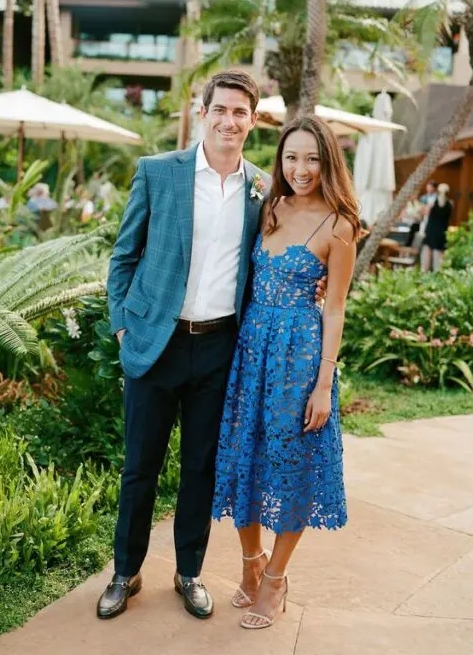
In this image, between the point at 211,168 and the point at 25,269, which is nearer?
the point at 211,168

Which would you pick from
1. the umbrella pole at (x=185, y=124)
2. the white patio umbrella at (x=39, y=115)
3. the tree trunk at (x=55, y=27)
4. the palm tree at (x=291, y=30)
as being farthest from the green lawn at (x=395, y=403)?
the tree trunk at (x=55, y=27)

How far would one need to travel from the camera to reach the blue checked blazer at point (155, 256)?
2875mm

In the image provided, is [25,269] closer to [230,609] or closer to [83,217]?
[230,609]

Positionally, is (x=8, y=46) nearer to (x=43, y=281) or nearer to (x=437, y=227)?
(x=437, y=227)

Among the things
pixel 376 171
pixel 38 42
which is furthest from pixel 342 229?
pixel 38 42

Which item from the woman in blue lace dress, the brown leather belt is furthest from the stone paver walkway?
the brown leather belt

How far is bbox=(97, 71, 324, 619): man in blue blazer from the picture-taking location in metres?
2.88

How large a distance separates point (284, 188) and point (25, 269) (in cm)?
274

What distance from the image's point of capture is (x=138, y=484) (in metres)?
3.03

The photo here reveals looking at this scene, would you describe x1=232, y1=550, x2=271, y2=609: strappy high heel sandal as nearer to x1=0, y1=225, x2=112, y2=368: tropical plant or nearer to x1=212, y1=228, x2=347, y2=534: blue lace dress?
x1=212, y1=228, x2=347, y2=534: blue lace dress

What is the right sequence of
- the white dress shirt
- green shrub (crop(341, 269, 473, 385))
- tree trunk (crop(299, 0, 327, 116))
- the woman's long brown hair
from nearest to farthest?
the woman's long brown hair → the white dress shirt → green shrub (crop(341, 269, 473, 385)) → tree trunk (crop(299, 0, 327, 116))

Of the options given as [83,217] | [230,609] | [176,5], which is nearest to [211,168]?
[230,609]

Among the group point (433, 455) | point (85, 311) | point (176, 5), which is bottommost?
point (433, 455)

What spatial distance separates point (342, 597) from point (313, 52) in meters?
6.94
